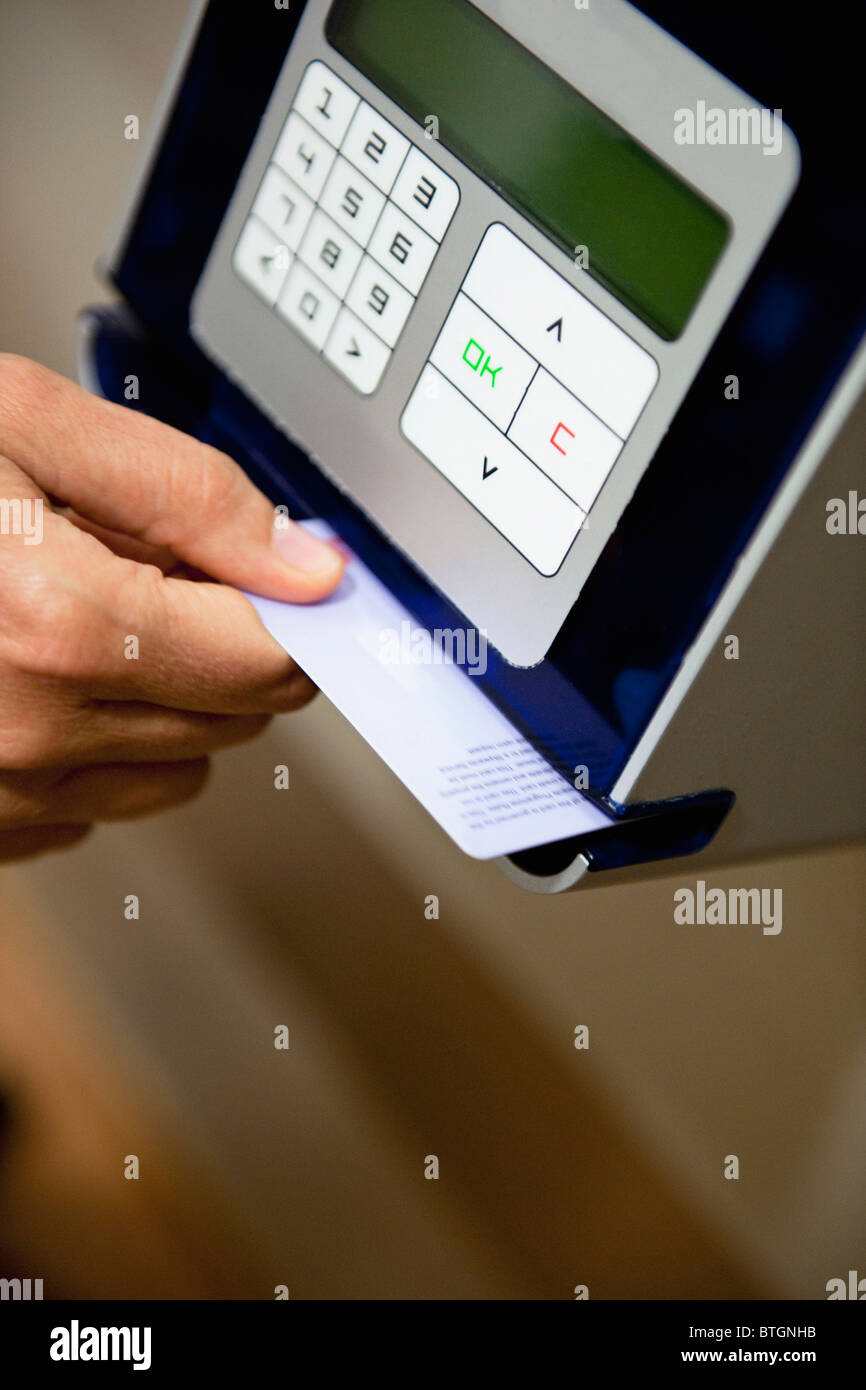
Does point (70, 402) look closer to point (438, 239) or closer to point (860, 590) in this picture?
point (438, 239)

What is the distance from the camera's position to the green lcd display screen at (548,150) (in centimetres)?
34

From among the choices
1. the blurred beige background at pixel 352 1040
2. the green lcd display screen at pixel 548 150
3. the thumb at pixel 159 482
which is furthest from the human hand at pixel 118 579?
the blurred beige background at pixel 352 1040

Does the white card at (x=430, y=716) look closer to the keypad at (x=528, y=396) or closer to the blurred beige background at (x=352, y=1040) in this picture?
the keypad at (x=528, y=396)

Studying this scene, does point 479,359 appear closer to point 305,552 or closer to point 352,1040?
point 305,552

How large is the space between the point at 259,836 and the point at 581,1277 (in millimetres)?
410

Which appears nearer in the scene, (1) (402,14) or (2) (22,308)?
(1) (402,14)

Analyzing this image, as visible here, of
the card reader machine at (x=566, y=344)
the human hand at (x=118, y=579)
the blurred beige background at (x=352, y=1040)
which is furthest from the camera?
the blurred beige background at (x=352, y=1040)

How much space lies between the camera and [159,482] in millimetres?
461

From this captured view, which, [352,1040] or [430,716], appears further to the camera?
[352,1040]

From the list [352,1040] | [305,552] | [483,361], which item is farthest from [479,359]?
[352,1040]

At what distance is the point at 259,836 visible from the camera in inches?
37.2

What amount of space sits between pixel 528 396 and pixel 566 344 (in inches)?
0.9

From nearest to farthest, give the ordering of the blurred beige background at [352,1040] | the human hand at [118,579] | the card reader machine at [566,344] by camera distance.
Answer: the card reader machine at [566,344] → the human hand at [118,579] → the blurred beige background at [352,1040]

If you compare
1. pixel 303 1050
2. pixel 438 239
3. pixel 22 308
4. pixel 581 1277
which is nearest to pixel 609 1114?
pixel 581 1277
